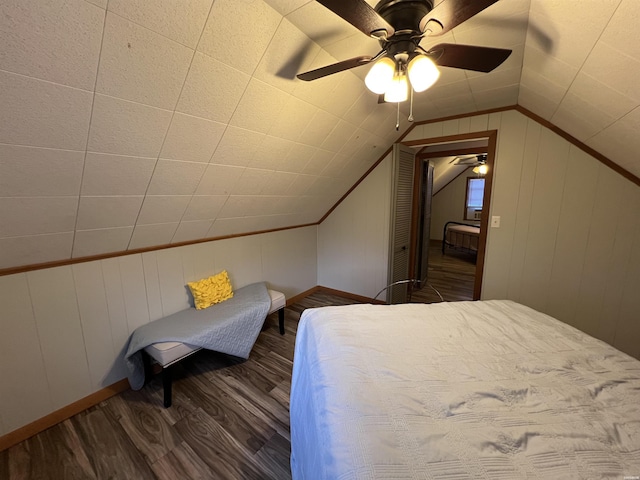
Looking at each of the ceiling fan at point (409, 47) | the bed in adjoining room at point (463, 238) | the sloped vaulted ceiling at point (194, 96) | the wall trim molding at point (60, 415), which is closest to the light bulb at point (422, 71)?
the ceiling fan at point (409, 47)

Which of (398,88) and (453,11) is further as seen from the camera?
(398,88)

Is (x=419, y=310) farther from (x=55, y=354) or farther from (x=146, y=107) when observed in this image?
(x=55, y=354)

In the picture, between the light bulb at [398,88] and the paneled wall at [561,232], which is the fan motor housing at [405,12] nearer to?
the light bulb at [398,88]

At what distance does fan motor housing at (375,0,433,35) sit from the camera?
37.9 inches

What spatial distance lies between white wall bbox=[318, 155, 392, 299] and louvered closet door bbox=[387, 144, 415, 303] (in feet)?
0.45

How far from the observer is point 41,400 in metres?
1.59

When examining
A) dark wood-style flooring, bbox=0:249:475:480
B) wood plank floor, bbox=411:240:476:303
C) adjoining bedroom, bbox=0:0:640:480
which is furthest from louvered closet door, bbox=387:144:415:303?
dark wood-style flooring, bbox=0:249:475:480

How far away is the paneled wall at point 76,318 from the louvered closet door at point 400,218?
2.04 metres

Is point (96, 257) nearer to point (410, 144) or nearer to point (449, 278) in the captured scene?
point (410, 144)

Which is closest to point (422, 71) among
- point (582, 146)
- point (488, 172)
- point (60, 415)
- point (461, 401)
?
point (461, 401)

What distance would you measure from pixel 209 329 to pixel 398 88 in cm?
199

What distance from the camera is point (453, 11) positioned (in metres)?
0.82

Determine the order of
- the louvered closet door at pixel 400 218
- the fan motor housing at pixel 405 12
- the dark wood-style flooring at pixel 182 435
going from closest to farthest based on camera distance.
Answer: the fan motor housing at pixel 405 12 → the dark wood-style flooring at pixel 182 435 → the louvered closet door at pixel 400 218

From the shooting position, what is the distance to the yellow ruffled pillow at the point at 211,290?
2.26 metres
